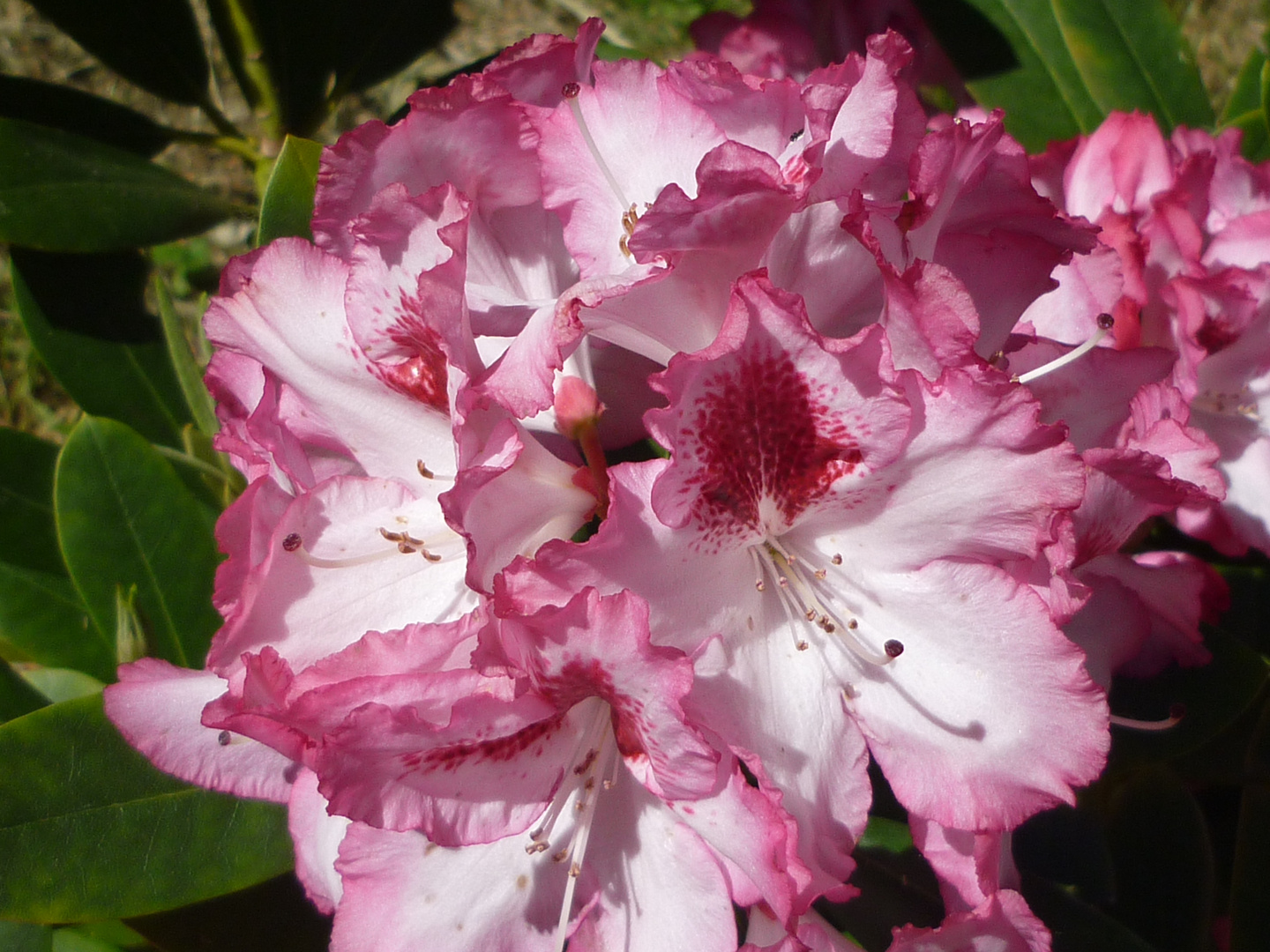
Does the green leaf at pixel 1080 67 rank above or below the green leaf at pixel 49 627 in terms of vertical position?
below

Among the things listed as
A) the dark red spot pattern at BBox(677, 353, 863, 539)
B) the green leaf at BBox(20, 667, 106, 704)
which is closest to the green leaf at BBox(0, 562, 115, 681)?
the green leaf at BBox(20, 667, 106, 704)

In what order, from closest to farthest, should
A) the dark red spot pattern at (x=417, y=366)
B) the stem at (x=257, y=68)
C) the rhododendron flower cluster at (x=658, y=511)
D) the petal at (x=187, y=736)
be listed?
the rhododendron flower cluster at (x=658, y=511), the dark red spot pattern at (x=417, y=366), the petal at (x=187, y=736), the stem at (x=257, y=68)

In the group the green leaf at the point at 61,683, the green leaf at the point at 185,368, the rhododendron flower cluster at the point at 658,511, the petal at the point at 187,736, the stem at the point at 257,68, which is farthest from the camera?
the stem at the point at 257,68

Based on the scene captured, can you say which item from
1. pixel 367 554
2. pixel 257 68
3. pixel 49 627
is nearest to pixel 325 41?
pixel 257 68

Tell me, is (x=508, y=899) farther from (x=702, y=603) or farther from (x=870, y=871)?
(x=870, y=871)

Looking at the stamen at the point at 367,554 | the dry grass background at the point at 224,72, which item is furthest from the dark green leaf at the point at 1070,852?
the dry grass background at the point at 224,72

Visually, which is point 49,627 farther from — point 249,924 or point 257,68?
point 257,68

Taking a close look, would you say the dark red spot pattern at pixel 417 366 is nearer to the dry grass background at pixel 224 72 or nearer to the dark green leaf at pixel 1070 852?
the dark green leaf at pixel 1070 852
